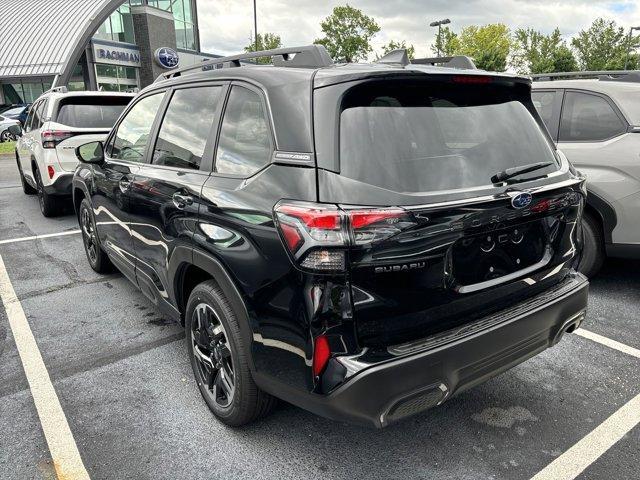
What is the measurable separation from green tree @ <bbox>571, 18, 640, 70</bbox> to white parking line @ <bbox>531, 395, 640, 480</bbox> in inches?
2273

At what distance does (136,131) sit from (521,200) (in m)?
2.77

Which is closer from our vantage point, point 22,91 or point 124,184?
point 124,184

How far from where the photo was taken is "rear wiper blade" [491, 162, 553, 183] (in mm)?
2312

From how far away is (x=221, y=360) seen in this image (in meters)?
2.67

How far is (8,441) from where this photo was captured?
8.65ft

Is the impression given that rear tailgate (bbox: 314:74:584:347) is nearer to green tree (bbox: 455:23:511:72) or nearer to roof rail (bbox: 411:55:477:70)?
roof rail (bbox: 411:55:477:70)

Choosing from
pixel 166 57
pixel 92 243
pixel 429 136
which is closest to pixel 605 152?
pixel 429 136

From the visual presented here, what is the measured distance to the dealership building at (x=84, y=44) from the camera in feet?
99.5

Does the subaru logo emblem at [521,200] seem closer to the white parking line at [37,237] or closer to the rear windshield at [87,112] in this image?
the white parking line at [37,237]

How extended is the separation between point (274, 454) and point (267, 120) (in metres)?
1.61

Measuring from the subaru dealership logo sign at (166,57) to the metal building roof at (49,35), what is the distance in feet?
12.5

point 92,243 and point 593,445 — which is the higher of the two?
point 92,243

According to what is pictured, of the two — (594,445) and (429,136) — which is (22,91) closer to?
(429,136)

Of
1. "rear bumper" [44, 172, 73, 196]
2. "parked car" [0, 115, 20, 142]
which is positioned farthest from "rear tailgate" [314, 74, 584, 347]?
"parked car" [0, 115, 20, 142]
